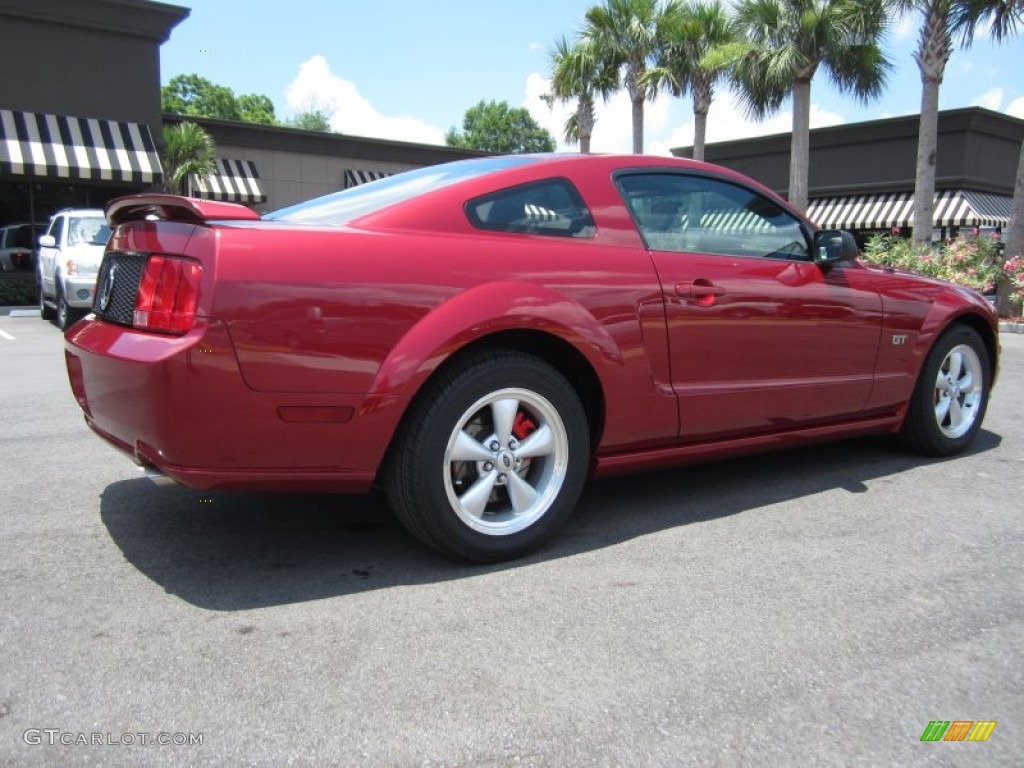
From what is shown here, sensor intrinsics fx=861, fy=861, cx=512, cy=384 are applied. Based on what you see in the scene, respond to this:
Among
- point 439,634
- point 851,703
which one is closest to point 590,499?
point 439,634

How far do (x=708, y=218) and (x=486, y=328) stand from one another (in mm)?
1447

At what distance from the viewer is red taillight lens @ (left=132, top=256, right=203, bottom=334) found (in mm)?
2711

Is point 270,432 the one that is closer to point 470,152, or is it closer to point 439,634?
point 439,634

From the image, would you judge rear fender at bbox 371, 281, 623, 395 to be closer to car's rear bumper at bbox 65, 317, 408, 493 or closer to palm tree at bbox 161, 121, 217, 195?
car's rear bumper at bbox 65, 317, 408, 493

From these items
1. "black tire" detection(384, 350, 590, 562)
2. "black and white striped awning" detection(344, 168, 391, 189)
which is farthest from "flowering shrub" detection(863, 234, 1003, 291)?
"black and white striped awning" detection(344, 168, 391, 189)

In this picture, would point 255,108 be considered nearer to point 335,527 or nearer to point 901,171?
point 901,171

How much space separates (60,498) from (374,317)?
2.05 m

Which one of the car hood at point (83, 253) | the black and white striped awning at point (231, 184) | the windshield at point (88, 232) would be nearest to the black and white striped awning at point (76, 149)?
the black and white striped awning at point (231, 184)

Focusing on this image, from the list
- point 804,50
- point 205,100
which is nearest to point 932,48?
point 804,50

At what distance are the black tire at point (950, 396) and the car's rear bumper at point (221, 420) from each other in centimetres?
326

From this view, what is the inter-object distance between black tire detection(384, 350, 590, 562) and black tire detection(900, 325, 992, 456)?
2426mm

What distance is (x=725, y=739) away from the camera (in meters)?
2.12

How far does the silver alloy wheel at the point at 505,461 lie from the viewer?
311cm

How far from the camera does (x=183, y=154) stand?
20766mm
